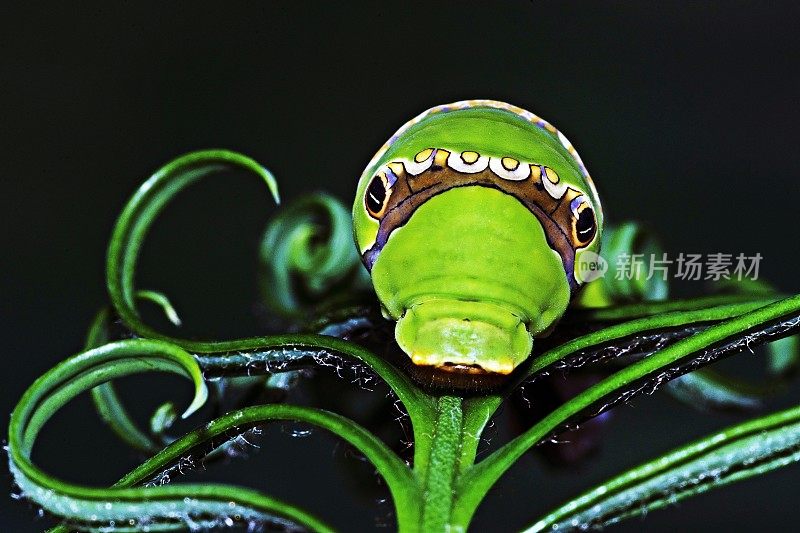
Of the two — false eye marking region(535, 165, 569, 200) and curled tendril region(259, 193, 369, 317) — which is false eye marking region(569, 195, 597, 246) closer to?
false eye marking region(535, 165, 569, 200)

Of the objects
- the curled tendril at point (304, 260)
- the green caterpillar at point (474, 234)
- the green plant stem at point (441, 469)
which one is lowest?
the green plant stem at point (441, 469)

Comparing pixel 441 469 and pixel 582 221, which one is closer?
pixel 441 469

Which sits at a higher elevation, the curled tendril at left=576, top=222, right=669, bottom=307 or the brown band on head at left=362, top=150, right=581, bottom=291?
the curled tendril at left=576, top=222, right=669, bottom=307

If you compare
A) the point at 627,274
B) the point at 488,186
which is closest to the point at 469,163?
the point at 488,186

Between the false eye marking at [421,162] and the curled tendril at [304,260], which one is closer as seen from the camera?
the false eye marking at [421,162]

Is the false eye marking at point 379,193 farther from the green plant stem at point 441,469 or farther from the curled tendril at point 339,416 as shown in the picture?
the green plant stem at point 441,469

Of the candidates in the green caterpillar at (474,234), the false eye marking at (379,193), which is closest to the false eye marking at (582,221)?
the green caterpillar at (474,234)

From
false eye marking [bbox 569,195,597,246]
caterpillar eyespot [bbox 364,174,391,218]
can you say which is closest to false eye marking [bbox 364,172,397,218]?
caterpillar eyespot [bbox 364,174,391,218]

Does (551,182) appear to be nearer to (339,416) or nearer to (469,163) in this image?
(469,163)
